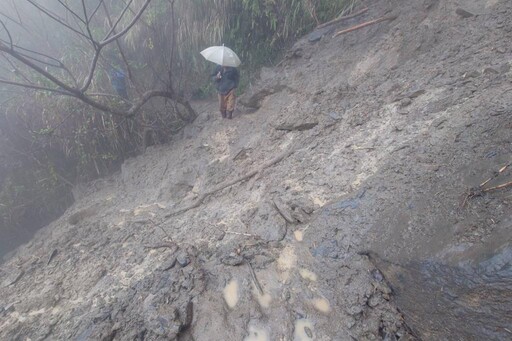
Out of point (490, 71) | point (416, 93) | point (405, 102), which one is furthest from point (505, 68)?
point (405, 102)

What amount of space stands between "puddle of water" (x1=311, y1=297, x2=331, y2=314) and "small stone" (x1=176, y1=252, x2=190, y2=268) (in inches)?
45.8

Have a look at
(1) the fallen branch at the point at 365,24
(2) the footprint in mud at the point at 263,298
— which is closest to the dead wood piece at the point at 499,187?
(2) the footprint in mud at the point at 263,298

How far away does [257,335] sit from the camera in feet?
7.37

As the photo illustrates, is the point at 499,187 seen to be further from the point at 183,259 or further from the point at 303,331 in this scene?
the point at 183,259

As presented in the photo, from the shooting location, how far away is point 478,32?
3.52 m

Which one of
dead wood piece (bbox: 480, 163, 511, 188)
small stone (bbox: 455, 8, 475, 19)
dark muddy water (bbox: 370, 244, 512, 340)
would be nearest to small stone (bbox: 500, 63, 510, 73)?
small stone (bbox: 455, 8, 475, 19)

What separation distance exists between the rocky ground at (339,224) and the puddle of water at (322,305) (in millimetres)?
10

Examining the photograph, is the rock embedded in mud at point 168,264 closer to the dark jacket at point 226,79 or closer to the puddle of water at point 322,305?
the puddle of water at point 322,305

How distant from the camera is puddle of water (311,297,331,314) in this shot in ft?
7.39

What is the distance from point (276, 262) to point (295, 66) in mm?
3667

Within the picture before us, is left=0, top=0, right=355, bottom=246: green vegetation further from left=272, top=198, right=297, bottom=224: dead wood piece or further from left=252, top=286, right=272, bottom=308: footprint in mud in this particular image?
left=252, top=286, right=272, bottom=308: footprint in mud

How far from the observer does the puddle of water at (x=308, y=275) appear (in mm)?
2438

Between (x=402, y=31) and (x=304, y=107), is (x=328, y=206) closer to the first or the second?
(x=304, y=107)

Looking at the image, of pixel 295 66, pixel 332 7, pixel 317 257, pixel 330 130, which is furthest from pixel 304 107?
pixel 317 257
